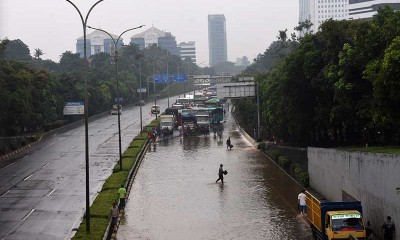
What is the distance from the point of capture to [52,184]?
39.4 meters

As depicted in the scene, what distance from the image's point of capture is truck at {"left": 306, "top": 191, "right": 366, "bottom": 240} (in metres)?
21.2

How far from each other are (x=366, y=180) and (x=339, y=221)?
3.86 m

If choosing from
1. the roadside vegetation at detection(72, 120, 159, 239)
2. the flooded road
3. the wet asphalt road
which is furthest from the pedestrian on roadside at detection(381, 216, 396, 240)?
the wet asphalt road

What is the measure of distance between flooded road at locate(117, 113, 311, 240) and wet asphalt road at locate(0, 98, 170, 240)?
8.61 ft

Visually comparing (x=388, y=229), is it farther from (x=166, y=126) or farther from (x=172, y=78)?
(x=172, y=78)

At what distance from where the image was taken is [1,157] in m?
52.2

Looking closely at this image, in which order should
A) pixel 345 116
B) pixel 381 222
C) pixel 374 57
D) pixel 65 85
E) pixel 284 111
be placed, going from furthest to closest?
1. pixel 65 85
2. pixel 284 111
3. pixel 345 116
4. pixel 374 57
5. pixel 381 222

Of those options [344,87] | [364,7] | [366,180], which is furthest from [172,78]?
[366,180]

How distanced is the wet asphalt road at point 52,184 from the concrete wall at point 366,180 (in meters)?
11.8

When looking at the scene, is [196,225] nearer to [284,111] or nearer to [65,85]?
[284,111]

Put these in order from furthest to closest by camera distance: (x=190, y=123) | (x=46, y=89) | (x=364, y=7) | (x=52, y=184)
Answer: (x=364, y=7) < (x=46, y=89) < (x=190, y=123) < (x=52, y=184)

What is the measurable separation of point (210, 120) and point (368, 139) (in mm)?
35523

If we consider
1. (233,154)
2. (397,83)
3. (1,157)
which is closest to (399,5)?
(233,154)

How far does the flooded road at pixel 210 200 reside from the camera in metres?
26.1
